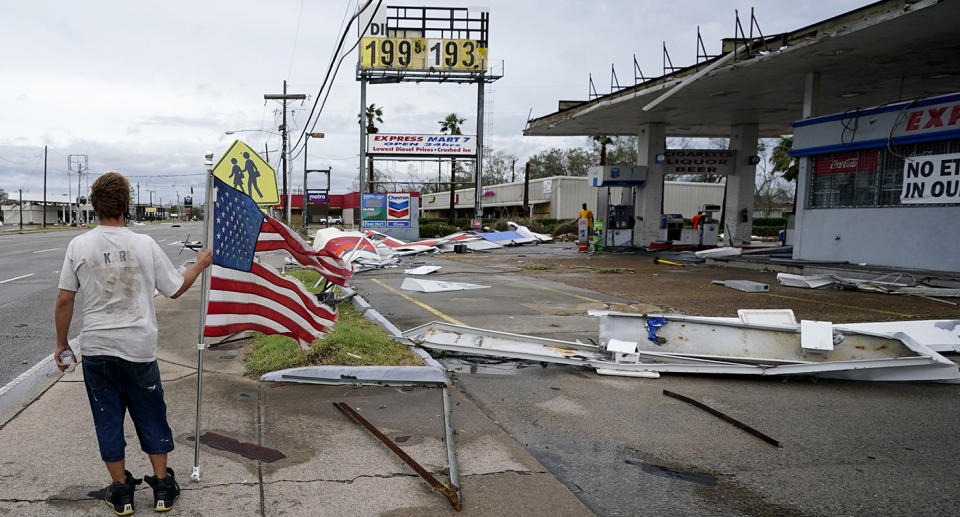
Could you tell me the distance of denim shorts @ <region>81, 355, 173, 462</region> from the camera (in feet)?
10.9

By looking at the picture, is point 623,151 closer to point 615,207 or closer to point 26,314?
point 615,207

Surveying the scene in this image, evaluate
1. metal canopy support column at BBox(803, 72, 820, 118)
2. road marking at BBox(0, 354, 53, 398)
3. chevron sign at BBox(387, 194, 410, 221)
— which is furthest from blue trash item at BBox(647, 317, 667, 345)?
chevron sign at BBox(387, 194, 410, 221)

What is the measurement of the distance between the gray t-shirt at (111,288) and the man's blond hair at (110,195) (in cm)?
9

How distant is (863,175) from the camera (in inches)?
596

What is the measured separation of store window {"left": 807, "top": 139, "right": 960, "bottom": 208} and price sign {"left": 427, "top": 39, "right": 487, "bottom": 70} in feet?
73.5

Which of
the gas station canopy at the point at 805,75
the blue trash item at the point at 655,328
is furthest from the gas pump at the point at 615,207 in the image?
the blue trash item at the point at 655,328

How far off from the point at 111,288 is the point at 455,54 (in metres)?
33.7

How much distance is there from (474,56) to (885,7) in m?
25.3

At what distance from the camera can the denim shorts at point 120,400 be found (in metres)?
3.32

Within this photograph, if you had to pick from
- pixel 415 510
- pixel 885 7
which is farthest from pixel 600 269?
pixel 415 510

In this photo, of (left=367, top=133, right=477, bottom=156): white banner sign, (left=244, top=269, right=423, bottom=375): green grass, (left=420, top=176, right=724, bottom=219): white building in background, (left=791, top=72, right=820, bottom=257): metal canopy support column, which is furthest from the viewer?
A: (left=420, top=176, right=724, bottom=219): white building in background

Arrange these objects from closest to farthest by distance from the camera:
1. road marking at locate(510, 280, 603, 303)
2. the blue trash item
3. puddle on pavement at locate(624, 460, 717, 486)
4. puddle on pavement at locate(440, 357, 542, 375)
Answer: puddle on pavement at locate(624, 460, 717, 486) < puddle on pavement at locate(440, 357, 542, 375) < the blue trash item < road marking at locate(510, 280, 603, 303)

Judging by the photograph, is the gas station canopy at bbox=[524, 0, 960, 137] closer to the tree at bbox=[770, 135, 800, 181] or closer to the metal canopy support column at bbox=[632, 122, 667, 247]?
the metal canopy support column at bbox=[632, 122, 667, 247]

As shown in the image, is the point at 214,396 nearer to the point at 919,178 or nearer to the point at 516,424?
the point at 516,424
